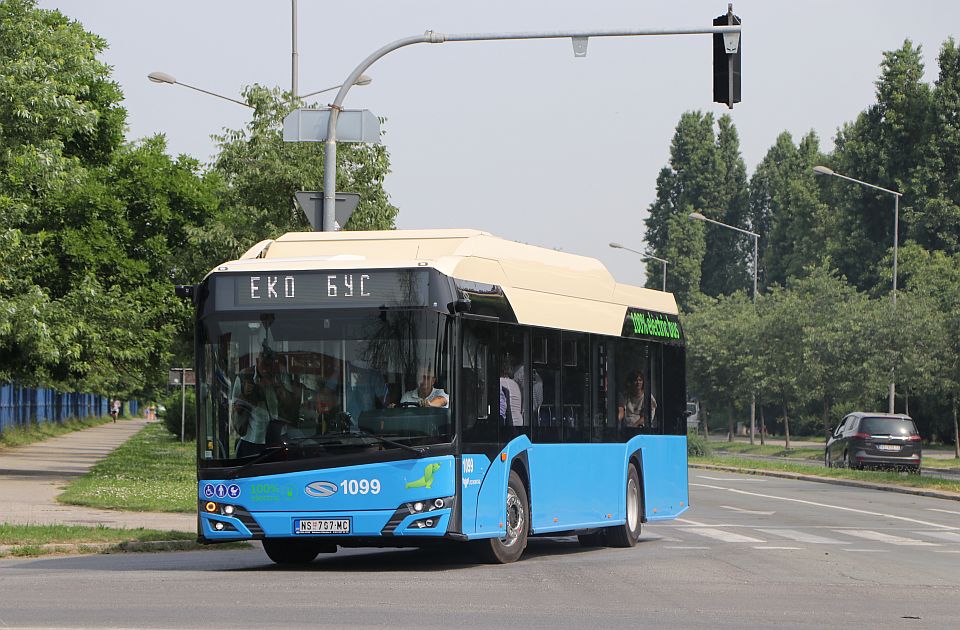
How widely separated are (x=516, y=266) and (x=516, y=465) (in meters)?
2.02

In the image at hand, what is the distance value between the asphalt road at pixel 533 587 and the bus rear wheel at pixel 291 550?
0.75 feet

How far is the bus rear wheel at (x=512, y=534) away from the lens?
15.5 metres

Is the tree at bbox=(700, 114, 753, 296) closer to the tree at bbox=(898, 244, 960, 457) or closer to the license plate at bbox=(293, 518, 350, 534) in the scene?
the tree at bbox=(898, 244, 960, 457)

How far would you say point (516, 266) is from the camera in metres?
16.4

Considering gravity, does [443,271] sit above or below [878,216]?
below

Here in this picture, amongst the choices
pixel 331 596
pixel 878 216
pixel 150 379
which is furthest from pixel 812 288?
pixel 331 596

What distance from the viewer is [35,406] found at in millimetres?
68250

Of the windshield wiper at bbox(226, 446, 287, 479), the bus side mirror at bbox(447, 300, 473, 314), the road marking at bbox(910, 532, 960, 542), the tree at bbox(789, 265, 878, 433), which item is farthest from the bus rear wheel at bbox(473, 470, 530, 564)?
the tree at bbox(789, 265, 878, 433)

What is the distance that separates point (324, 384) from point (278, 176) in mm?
16450

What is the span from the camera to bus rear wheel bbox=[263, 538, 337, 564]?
15984 mm

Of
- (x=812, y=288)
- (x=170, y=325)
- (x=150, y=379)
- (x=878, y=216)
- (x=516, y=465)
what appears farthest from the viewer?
(x=878, y=216)

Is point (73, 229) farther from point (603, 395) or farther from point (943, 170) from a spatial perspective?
point (943, 170)

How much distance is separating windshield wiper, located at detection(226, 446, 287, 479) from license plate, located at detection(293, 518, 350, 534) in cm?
62

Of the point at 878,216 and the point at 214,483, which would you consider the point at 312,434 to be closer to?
the point at 214,483
